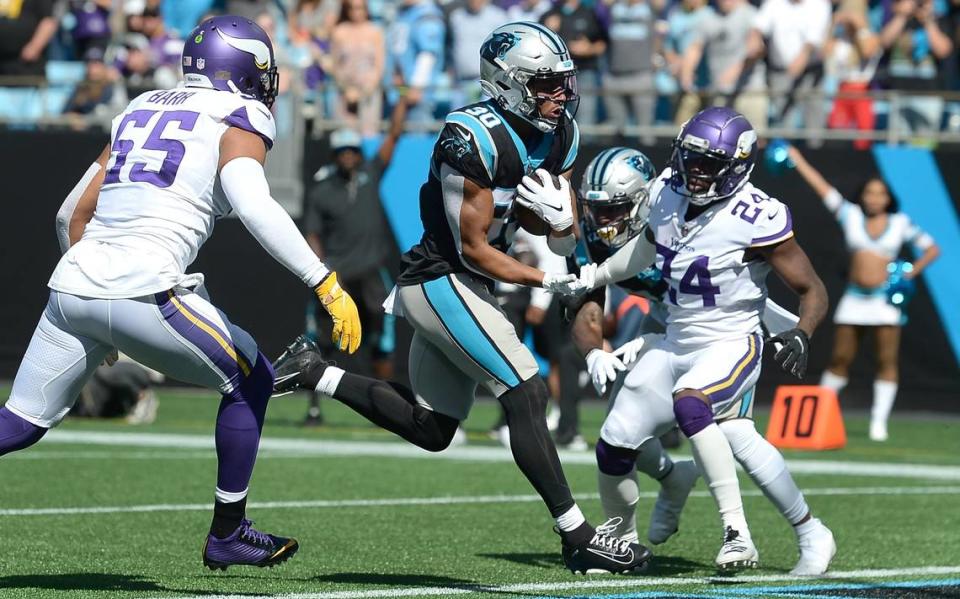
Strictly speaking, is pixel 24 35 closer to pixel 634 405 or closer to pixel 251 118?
pixel 634 405

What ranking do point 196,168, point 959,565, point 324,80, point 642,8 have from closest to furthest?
point 196,168, point 959,565, point 642,8, point 324,80

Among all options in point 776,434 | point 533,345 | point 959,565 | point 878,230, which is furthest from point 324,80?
point 959,565

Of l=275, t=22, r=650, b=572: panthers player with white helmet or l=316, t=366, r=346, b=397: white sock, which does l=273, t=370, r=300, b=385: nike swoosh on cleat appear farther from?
l=316, t=366, r=346, b=397: white sock

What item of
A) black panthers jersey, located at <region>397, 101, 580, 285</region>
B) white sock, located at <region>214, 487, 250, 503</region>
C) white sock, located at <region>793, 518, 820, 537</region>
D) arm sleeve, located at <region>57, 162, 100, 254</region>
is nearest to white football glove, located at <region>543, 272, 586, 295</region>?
black panthers jersey, located at <region>397, 101, 580, 285</region>

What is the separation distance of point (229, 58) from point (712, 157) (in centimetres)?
187

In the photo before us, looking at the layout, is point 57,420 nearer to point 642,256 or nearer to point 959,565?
point 642,256

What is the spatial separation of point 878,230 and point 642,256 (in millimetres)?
6697

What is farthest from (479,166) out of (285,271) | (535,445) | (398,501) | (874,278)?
(285,271)

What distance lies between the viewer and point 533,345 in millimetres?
12609

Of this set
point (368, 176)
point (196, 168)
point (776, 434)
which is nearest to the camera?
point (196, 168)

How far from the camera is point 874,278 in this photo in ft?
40.8

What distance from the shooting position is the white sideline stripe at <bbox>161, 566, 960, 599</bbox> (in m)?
5.32

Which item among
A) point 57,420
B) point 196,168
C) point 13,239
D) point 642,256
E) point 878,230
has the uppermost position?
point 196,168

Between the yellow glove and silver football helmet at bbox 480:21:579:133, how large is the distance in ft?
3.37
